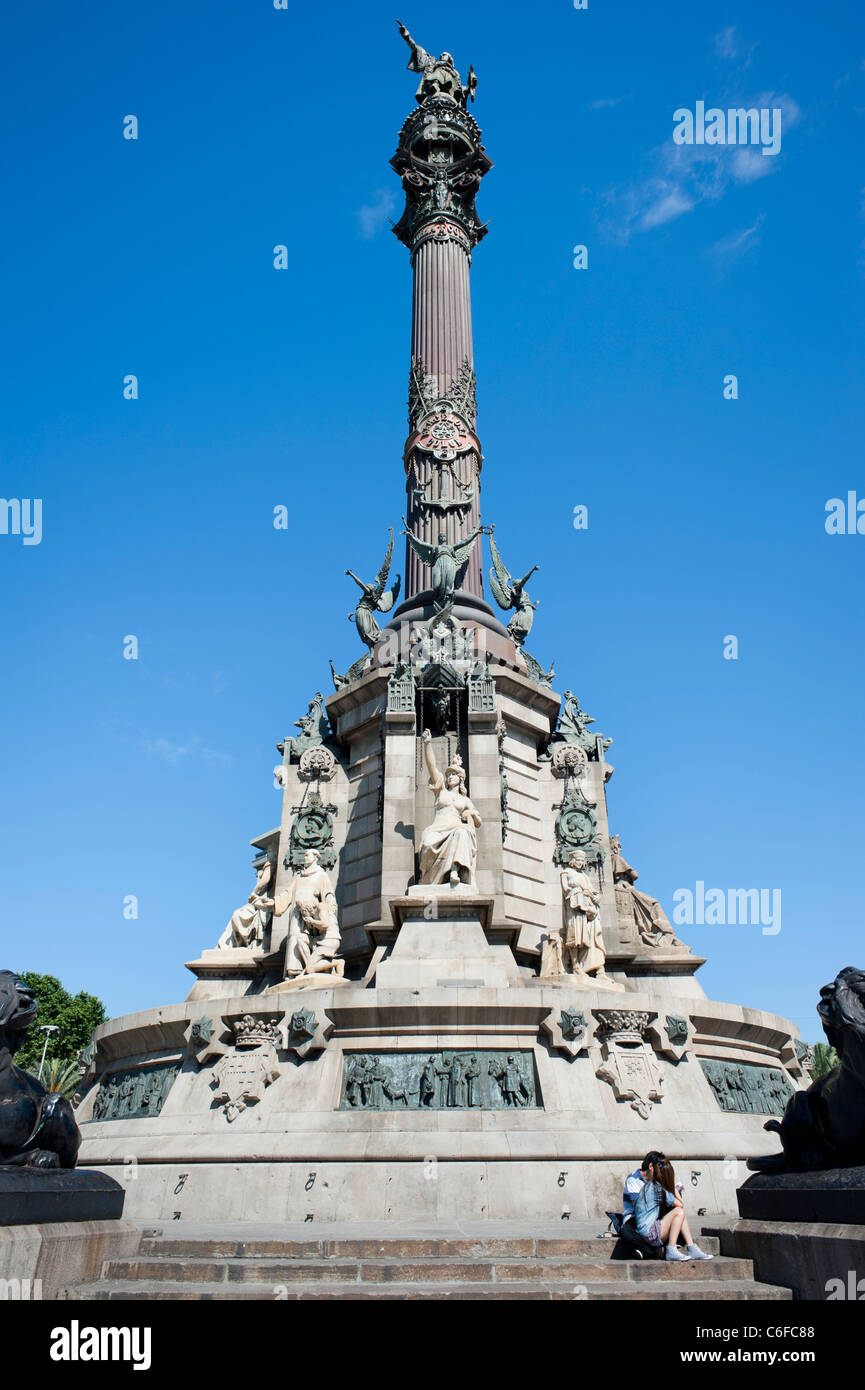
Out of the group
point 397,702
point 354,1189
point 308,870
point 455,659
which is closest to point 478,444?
point 455,659

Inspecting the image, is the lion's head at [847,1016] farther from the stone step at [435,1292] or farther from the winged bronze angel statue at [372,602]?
the winged bronze angel statue at [372,602]

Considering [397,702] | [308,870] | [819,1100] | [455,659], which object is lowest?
[819,1100]

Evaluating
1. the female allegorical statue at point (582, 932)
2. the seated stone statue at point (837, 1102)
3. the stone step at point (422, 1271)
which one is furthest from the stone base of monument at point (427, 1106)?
the seated stone statue at point (837, 1102)

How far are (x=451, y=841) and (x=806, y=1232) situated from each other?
11.2 m

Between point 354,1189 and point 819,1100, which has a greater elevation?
point 819,1100

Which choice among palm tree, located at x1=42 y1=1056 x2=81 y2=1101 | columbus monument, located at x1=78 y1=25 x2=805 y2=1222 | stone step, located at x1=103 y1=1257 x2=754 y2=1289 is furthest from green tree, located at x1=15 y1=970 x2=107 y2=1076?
stone step, located at x1=103 y1=1257 x2=754 y2=1289

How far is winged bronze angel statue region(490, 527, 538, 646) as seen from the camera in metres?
25.6

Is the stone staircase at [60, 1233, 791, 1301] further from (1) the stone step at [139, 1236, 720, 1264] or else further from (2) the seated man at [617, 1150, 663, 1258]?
(2) the seated man at [617, 1150, 663, 1258]

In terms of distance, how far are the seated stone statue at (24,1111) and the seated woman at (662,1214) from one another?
15.7 feet

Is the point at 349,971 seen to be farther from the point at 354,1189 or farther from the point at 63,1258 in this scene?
the point at 63,1258

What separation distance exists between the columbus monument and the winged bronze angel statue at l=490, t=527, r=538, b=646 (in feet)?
0.22

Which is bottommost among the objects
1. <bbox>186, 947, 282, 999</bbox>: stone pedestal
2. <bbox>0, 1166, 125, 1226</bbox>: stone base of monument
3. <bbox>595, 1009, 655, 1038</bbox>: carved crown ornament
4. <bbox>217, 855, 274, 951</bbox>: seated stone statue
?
<bbox>0, 1166, 125, 1226</bbox>: stone base of monument
